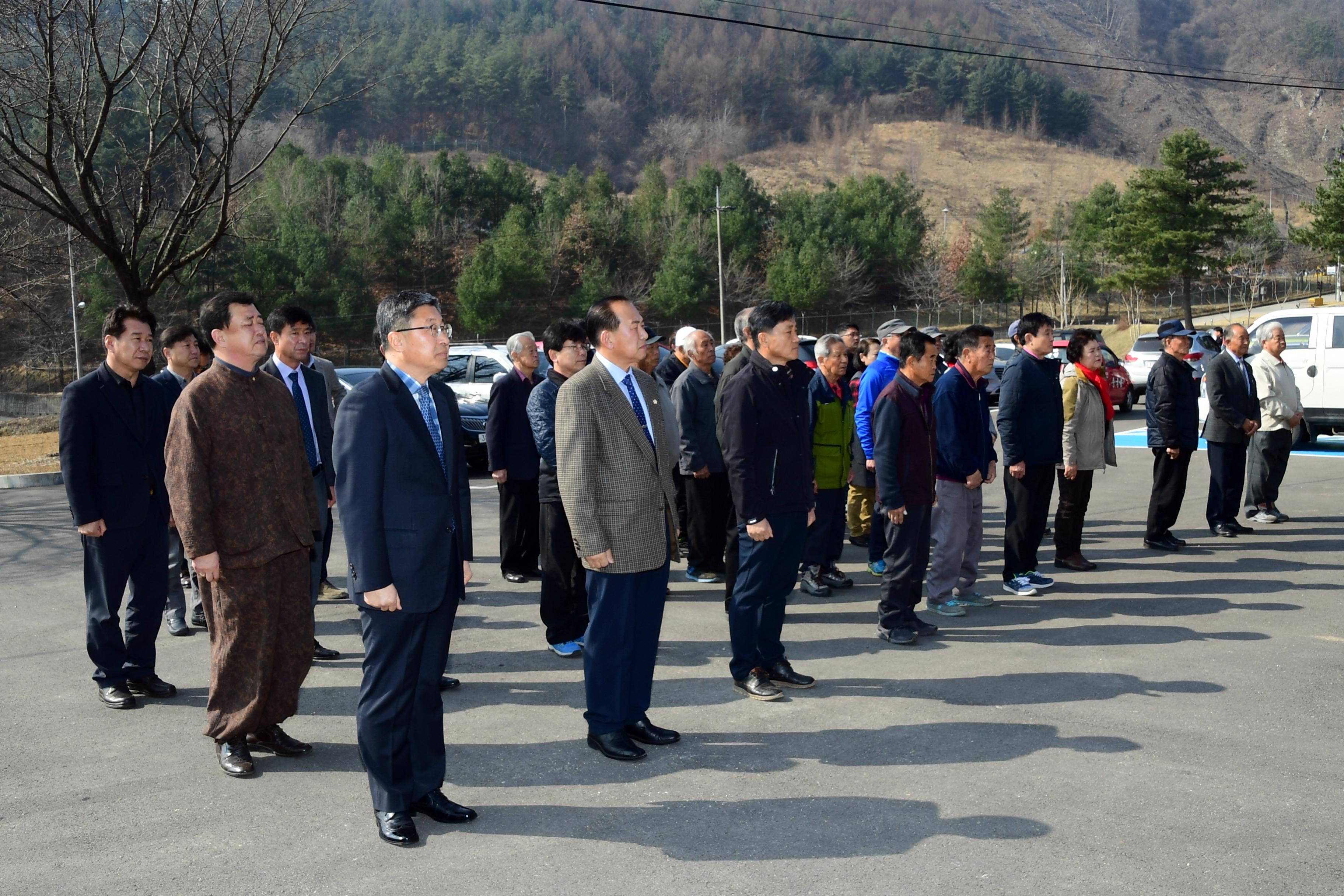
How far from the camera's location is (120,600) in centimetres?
576

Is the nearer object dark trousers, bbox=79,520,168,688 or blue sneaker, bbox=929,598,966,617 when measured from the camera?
dark trousers, bbox=79,520,168,688

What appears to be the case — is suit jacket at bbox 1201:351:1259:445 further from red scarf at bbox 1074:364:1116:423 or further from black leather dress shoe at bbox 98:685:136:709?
black leather dress shoe at bbox 98:685:136:709

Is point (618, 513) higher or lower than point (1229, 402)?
lower

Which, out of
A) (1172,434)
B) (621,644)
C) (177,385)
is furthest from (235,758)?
(1172,434)

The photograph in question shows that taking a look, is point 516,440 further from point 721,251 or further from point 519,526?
point 721,251

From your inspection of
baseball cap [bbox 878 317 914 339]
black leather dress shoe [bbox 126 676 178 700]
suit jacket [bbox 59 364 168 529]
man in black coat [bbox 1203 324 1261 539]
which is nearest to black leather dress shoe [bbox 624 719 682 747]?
black leather dress shoe [bbox 126 676 178 700]

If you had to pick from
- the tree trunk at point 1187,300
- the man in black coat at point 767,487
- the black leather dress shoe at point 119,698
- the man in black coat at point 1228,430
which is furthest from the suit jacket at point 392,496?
the tree trunk at point 1187,300

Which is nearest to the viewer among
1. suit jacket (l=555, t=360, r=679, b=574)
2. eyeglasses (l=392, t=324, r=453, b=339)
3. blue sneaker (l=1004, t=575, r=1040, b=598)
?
eyeglasses (l=392, t=324, r=453, b=339)

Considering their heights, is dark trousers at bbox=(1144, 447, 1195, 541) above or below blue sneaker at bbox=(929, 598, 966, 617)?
above

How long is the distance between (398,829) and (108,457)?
2.85m

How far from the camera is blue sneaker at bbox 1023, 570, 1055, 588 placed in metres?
7.93

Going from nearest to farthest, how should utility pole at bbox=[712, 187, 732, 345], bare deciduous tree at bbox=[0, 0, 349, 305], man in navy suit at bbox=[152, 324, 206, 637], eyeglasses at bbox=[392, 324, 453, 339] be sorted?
eyeglasses at bbox=[392, 324, 453, 339]
man in navy suit at bbox=[152, 324, 206, 637]
bare deciduous tree at bbox=[0, 0, 349, 305]
utility pole at bbox=[712, 187, 732, 345]

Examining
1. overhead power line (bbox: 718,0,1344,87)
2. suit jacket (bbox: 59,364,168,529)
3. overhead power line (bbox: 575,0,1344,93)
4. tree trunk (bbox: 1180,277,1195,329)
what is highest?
overhead power line (bbox: 718,0,1344,87)

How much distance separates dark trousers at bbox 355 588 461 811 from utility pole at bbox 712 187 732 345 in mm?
39001
